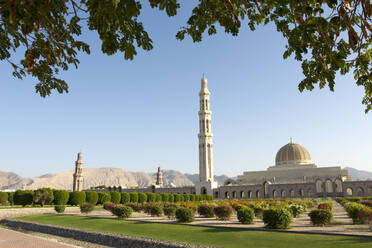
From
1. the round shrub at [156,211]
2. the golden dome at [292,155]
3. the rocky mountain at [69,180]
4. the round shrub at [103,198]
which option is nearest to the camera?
the round shrub at [156,211]

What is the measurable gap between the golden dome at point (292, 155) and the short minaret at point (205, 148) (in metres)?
15.4

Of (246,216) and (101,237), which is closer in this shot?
(101,237)

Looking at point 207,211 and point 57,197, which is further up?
point 57,197

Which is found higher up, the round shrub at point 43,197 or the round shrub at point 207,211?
the round shrub at point 43,197

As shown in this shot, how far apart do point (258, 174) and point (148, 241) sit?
54.8m

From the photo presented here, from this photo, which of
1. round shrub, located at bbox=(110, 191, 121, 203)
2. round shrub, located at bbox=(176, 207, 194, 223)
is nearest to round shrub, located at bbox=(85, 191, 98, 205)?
round shrub, located at bbox=(110, 191, 121, 203)

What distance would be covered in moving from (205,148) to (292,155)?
18.1m

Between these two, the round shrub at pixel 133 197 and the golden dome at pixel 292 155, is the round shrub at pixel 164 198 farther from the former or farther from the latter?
the golden dome at pixel 292 155

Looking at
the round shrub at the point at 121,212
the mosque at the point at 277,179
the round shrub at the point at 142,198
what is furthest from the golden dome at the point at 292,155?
the round shrub at the point at 121,212

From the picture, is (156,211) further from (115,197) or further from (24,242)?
(115,197)

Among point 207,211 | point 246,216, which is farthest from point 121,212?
point 246,216

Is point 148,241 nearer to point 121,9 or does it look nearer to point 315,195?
point 121,9

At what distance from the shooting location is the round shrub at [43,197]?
97.8 ft

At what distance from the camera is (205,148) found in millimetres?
58906
